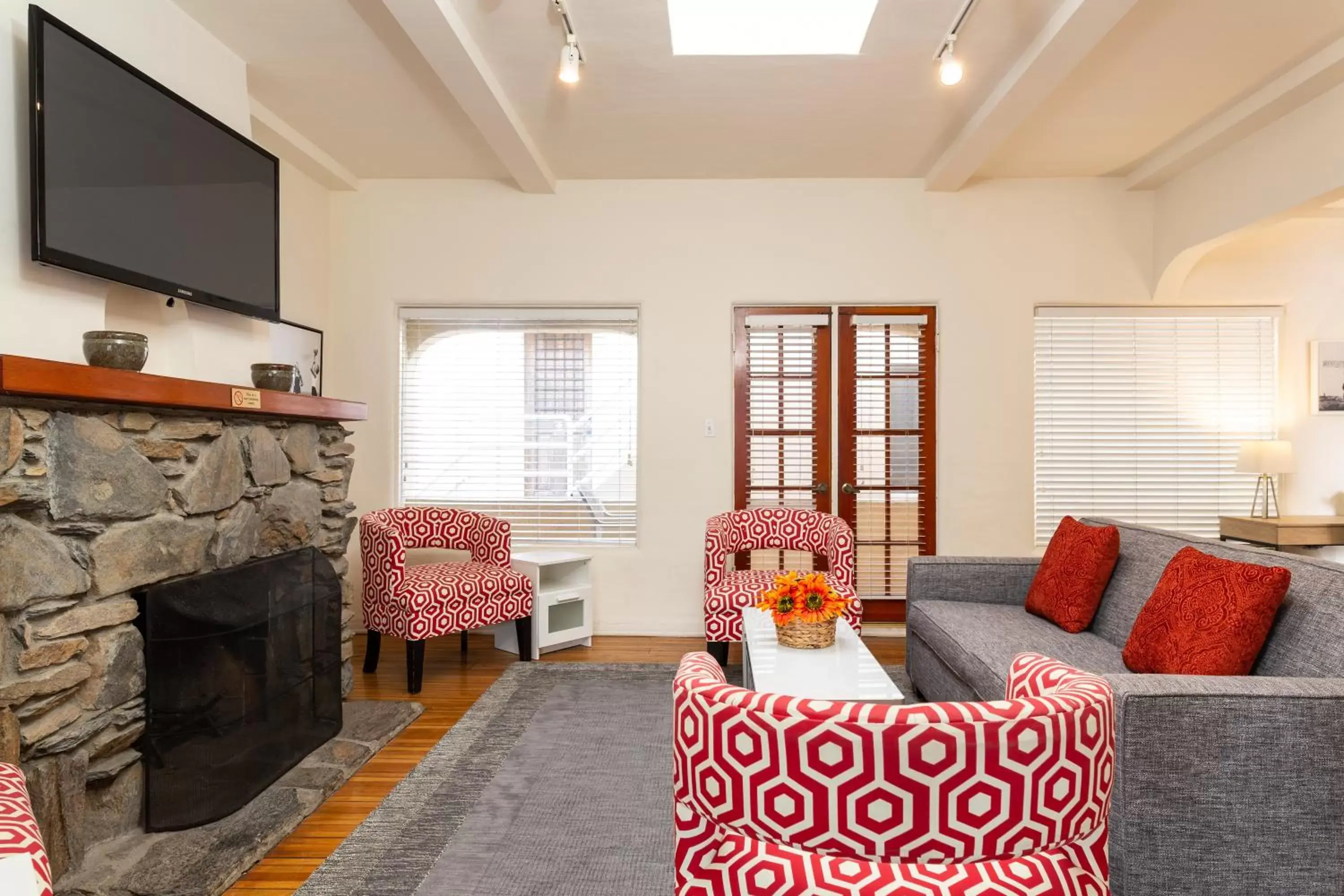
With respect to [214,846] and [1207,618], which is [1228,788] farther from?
[214,846]

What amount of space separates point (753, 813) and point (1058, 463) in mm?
4350

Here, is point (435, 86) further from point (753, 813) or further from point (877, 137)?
point (753, 813)

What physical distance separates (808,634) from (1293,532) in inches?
123

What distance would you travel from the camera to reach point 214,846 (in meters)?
2.12

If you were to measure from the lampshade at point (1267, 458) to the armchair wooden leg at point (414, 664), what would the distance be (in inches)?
180

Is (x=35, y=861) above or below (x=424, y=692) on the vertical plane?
above

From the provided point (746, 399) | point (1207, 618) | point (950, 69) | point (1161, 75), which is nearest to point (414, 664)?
point (746, 399)

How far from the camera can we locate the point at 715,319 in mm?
4594

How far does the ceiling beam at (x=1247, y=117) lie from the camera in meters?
3.05

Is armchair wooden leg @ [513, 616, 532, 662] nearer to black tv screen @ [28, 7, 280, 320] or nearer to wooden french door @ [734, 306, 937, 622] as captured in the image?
wooden french door @ [734, 306, 937, 622]

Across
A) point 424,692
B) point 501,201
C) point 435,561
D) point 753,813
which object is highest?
point 501,201

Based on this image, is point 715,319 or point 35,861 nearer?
point 35,861

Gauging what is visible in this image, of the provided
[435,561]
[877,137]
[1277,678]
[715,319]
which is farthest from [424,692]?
[877,137]

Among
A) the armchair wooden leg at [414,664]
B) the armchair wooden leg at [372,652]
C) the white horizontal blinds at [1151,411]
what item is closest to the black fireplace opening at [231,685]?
the armchair wooden leg at [414,664]
